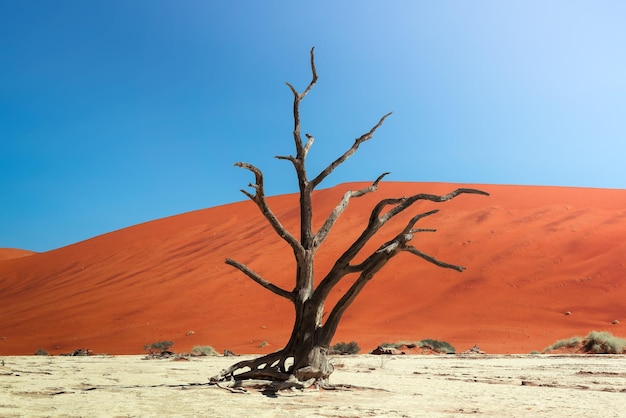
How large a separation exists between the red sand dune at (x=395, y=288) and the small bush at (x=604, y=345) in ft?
8.25

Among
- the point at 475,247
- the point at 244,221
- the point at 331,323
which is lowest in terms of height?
the point at 331,323

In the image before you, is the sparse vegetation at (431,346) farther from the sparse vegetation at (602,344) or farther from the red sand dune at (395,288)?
the sparse vegetation at (602,344)

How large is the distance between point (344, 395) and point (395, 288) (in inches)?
918

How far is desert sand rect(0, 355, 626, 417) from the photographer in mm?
6125

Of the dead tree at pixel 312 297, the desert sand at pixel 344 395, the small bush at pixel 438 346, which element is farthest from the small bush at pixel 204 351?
the dead tree at pixel 312 297

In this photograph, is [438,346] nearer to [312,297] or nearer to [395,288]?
[395,288]

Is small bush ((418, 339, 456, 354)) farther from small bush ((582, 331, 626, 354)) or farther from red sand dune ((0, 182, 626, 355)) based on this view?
small bush ((582, 331, 626, 354))

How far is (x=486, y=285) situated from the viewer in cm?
2902

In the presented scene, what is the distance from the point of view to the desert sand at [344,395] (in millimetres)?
6125

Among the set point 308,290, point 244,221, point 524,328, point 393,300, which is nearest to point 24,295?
point 244,221

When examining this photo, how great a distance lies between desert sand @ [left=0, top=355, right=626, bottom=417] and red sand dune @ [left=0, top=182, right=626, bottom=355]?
9.87 m

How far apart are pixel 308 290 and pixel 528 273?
23.7 m

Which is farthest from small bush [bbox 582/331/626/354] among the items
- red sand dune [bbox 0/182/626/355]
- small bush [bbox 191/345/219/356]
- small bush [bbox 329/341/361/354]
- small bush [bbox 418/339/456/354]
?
small bush [bbox 191/345/219/356]

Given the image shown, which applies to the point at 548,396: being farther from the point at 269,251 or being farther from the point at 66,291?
the point at 66,291
